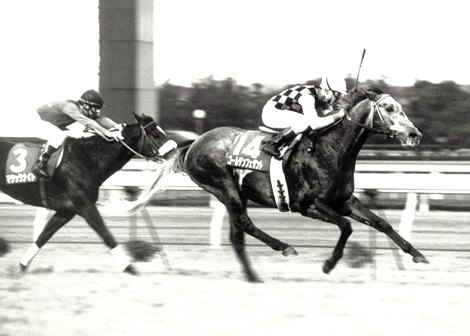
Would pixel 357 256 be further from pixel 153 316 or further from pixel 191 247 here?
pixel 153 316

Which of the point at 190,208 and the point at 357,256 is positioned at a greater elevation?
the point at 357,256

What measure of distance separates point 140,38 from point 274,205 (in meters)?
7.07

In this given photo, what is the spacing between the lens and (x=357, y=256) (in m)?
10.4

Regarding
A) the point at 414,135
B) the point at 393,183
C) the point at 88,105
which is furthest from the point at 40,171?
the point at 393,183

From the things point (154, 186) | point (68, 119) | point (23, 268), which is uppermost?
point (68, 119)

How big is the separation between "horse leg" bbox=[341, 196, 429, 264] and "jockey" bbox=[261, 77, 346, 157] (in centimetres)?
72

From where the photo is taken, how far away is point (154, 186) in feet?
34.3

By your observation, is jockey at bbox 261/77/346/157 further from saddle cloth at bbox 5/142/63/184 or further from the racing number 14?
saddle cloth at bbox 5/142/63/184

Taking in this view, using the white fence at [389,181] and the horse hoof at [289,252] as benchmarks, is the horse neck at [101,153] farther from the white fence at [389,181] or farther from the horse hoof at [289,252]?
the white fence at [389,181]

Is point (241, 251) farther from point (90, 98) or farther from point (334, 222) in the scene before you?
point (90, 98)

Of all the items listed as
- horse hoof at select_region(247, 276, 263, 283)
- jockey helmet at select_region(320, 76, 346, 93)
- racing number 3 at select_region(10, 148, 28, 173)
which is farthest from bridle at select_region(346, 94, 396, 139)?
racing number 3 at select_region(10, 148, 28, 173)

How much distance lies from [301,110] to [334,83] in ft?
1.90

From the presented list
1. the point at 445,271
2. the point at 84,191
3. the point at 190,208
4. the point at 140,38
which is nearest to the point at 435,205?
the point at 190,208

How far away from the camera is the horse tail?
33.8ft
